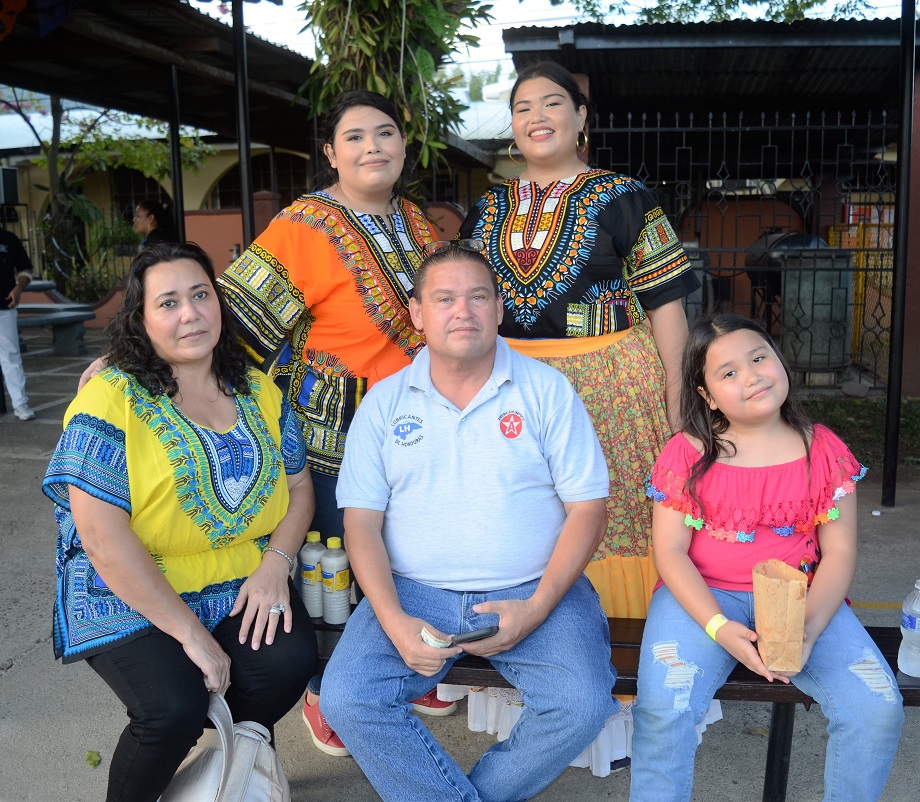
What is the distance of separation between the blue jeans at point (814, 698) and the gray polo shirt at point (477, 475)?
41cm

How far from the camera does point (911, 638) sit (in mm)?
2205

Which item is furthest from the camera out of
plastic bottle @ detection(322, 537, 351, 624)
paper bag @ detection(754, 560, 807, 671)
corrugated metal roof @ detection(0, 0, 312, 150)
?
corrugated metal roof @ detection(0, 0, 312, 150)

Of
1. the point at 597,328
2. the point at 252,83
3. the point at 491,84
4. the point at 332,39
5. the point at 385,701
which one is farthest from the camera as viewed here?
the point at 491,84

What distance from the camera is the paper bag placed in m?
1.99

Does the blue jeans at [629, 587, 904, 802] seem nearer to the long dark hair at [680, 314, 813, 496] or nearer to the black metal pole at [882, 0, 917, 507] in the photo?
the long dark hair at [680, 314, 813, 496]

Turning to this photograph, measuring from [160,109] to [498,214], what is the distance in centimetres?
813

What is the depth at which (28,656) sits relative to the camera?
3561mm

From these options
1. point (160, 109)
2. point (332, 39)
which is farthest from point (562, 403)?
point (160, 109)

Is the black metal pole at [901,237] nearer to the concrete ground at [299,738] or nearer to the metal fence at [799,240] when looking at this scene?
the concrete ground at [299,738]

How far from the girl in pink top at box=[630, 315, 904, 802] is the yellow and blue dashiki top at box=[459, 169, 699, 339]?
1.37 ft

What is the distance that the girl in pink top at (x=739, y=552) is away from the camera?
213cm

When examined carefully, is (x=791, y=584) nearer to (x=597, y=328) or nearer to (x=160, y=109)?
(x=597, y=328)

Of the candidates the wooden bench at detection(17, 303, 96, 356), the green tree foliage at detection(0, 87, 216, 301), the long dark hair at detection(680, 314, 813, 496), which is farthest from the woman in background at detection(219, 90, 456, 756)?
the green tree foliage at detection(0, 87, 216, 301)

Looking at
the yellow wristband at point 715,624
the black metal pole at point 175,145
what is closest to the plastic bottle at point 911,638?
the yellow wristband at point 715,624
